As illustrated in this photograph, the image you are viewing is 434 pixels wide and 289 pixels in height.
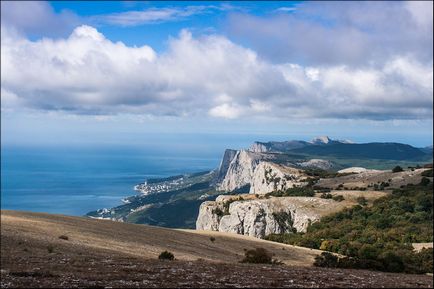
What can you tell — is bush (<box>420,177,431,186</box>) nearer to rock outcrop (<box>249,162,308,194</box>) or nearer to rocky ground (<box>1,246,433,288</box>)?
rock outcrop (<box>249,162,308,194</box>)

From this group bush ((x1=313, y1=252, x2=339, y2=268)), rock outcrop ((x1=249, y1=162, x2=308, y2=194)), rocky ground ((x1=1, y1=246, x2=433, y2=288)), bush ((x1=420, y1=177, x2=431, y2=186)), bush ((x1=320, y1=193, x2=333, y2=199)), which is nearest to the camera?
rocky ground ((x1=1, y1=246, x2=433, y2=288))

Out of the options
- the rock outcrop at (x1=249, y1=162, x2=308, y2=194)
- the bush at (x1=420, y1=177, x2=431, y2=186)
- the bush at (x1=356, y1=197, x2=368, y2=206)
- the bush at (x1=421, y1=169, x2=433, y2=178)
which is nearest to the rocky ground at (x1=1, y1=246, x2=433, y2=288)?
the bush at (x1=356, y1=197, x2=368, y2=206)

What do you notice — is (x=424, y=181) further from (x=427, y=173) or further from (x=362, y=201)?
(x=362, y=201)

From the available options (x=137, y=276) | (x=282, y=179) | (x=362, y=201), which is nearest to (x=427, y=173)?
(x=362, y=201)

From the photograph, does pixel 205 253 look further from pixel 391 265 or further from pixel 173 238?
pixel 391 265

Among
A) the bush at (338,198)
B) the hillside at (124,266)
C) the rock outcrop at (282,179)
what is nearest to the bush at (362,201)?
the bush at (338,198)

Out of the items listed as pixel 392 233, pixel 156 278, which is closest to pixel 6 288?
pixel 156 278

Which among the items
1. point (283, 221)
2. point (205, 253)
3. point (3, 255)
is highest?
point (3, 255)
